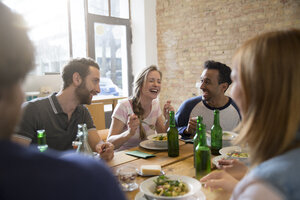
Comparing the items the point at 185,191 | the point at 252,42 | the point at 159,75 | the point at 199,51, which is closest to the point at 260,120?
the point at 252,42

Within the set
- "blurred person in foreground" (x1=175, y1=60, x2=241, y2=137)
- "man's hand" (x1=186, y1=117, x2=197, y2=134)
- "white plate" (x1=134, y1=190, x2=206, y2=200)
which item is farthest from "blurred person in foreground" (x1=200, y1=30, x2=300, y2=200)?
"blurred person in foreground" (x1=175, y1=60, x2=241, y2=137)

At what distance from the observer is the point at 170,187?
1113 mm

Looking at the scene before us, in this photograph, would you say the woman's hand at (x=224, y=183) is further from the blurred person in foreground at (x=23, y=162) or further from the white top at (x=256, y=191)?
the blurred person in foreground at (x=23, y=162)

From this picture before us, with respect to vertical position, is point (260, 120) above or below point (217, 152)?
above

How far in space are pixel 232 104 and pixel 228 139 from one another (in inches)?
30.4

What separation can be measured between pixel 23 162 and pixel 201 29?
5.00 meters

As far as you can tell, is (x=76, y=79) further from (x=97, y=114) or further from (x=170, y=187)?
(x=170, y=187)

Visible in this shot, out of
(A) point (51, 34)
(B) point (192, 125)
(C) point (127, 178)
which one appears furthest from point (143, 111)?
(A) point (51, 34)

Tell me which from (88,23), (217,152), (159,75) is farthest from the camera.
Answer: (88,23)

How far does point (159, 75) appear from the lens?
264 centimetres

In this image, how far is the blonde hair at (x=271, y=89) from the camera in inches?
25.7

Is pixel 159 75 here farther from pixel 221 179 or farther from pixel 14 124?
pixel 14 124

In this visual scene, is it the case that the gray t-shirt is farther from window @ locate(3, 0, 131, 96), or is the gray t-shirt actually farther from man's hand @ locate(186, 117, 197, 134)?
window @ locate(3, 0, 131, 96)

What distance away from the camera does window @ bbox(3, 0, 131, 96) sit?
14.4 feet
